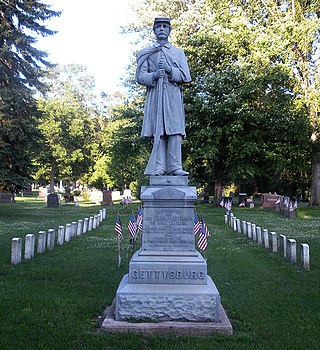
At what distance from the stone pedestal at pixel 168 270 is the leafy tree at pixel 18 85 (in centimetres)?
1771

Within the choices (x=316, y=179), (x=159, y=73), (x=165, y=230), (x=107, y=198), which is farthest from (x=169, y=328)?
(x=107, y=198)

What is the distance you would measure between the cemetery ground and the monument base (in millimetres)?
385

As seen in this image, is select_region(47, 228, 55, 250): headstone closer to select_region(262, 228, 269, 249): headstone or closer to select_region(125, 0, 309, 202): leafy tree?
select_region(262, 228, 269, 249): headstone

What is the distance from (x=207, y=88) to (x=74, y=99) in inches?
1307

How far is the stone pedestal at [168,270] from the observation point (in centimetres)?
590

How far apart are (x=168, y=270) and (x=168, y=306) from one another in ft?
1.90

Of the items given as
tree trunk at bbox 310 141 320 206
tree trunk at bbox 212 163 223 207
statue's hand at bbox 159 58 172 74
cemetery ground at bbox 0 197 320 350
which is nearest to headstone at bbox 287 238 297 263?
cemetery ground at bbox 0 197 320 350

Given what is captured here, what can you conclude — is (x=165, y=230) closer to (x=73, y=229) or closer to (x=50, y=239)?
(x=50, y=239)

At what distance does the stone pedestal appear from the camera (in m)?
5.90

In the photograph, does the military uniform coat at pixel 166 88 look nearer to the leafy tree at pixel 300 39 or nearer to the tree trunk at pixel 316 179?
the leafy tree at pixel 300 39

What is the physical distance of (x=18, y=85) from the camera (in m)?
24.3

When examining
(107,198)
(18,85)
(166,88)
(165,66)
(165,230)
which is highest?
(18,85)

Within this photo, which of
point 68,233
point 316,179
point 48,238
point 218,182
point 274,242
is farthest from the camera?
point 218,182

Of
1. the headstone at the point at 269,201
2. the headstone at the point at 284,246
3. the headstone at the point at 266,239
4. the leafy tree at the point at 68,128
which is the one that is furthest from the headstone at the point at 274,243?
the leafy tree at the point at 68,128
